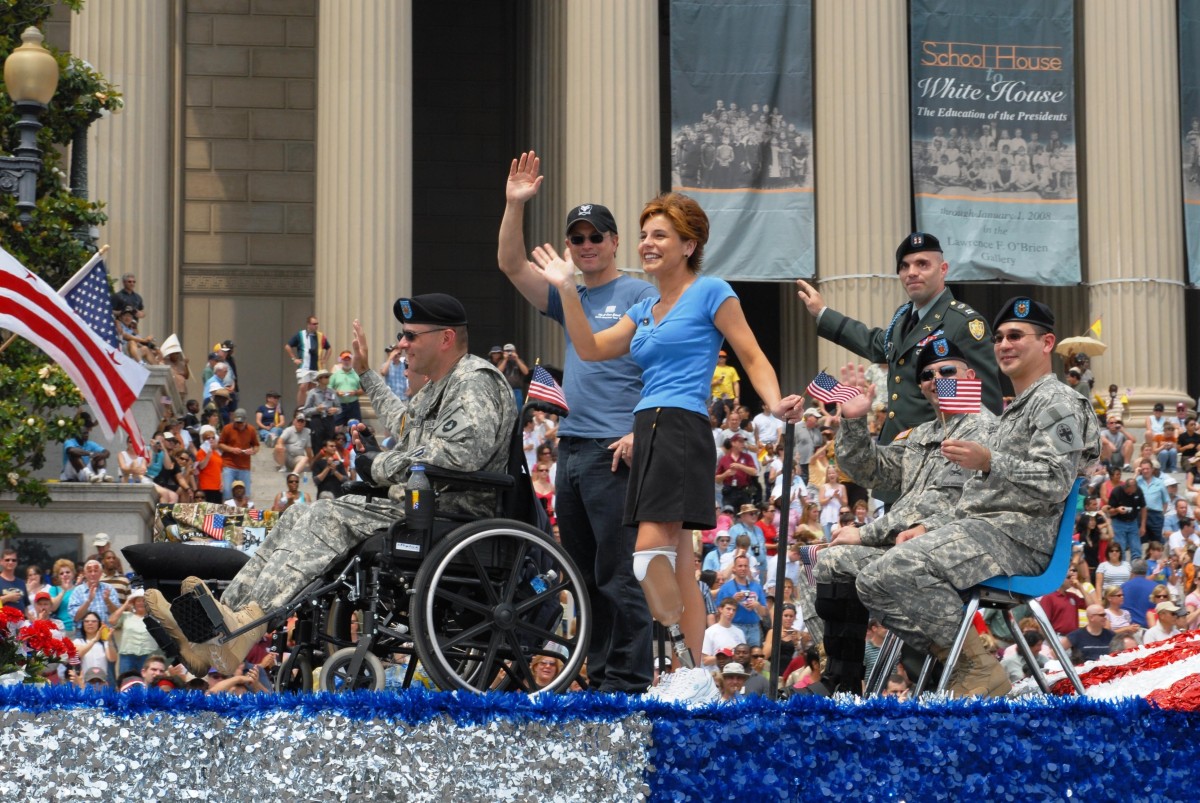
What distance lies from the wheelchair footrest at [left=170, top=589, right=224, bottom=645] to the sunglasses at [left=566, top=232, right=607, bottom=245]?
2.01 m

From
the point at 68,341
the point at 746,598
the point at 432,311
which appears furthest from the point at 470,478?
the point at 746,598

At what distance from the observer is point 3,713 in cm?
636

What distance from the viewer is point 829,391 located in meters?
8.05

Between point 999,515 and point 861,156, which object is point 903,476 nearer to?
point 999,515

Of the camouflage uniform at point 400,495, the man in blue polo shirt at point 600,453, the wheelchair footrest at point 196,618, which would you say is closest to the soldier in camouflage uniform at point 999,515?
the man in blue polo shirt at point 600,453

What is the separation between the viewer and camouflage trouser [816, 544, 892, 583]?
8.18m

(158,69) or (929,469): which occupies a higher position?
(158,69)

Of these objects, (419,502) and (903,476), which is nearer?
(419,502)

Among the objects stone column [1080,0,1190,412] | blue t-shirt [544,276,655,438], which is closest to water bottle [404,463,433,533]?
blue t-shirt [544,276,655,438]

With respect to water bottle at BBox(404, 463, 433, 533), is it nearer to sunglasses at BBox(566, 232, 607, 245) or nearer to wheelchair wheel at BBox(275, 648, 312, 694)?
wheelchair wheel at BBox(275, 648, 312, 694)

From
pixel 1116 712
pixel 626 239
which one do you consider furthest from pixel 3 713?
pixel 626 239

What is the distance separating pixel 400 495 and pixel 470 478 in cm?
62

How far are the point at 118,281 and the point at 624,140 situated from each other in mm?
7497

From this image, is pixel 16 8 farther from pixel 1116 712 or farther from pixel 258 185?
pixel 258 185
